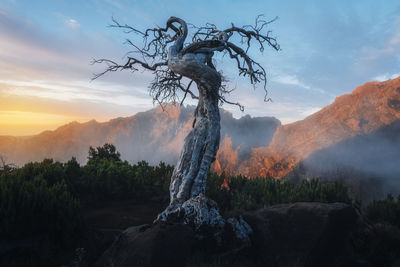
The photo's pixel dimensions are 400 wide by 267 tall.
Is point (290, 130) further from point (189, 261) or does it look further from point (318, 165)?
point (189, 261)

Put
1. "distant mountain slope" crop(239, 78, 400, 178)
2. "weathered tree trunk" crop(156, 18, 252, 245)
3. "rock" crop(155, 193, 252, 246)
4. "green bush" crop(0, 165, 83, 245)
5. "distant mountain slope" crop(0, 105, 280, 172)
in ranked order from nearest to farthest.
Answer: "green bush" crop(0, 165, 83, 245) < "rock" crop(155, 193, 252, 246) < "weathered tree trunk" crop(156, 18, 252, 245) < "distant mountain slope" crop(239, 78, 400, 178) < "distant mountain slope" crop(0, 105, 280, 172)

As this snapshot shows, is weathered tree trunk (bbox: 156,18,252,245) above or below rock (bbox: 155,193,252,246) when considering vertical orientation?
above

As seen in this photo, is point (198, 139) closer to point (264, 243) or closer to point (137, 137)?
point (264, 243)

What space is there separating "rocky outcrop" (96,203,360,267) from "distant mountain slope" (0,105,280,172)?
83909 mm

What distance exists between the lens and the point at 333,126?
6041 cm

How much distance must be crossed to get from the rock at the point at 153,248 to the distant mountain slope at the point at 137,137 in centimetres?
8504

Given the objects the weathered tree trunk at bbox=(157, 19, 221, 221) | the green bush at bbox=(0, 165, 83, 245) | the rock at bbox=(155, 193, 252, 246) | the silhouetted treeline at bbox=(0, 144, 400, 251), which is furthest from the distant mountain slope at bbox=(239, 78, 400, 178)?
the green bush at bbox=(0, 165, 83, 245)

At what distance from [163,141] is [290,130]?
5832 centimetres

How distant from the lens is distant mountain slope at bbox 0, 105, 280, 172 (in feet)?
331

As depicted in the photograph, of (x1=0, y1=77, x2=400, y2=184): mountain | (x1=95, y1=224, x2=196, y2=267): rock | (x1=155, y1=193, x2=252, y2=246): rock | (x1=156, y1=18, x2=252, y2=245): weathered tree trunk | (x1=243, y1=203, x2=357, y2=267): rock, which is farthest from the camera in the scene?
(x1=0, y1=77, x2=400, y2=184): mountain

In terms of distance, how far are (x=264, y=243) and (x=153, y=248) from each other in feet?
7.73

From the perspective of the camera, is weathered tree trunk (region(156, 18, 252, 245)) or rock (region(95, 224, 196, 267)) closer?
rock (region(95, 224, 196, 267))

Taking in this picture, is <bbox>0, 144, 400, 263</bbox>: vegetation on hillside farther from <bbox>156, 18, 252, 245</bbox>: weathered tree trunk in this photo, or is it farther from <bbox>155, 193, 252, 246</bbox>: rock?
<bbox>155, 193, 252, 246</bbox>: rock

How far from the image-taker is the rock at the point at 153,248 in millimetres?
3871
